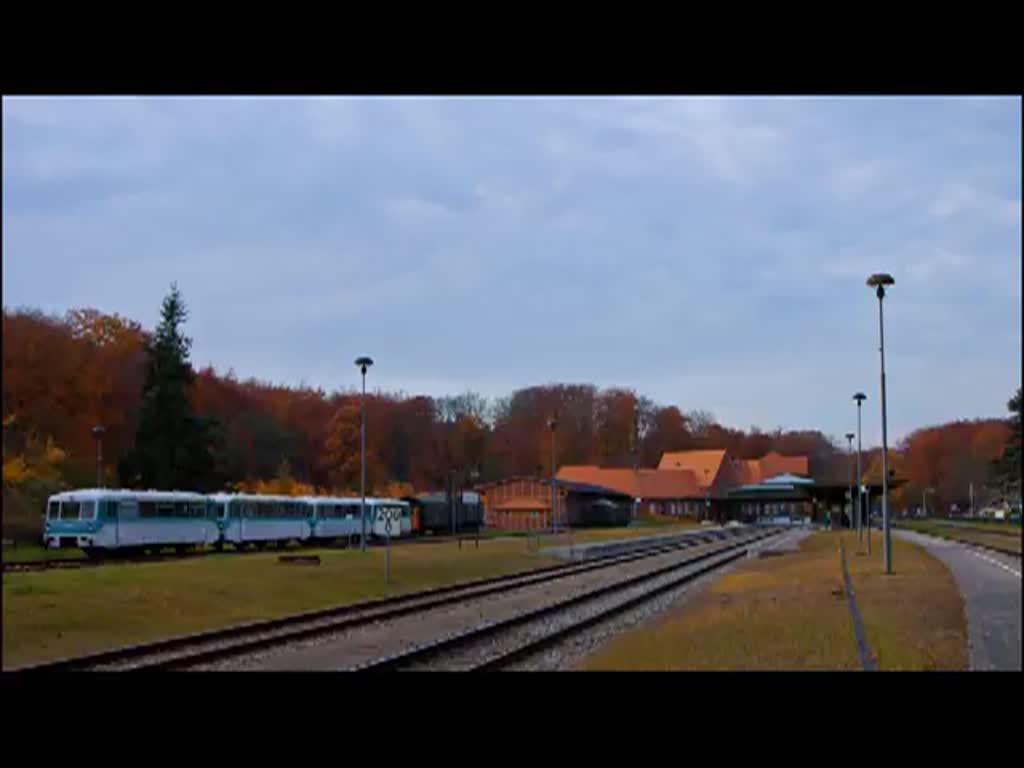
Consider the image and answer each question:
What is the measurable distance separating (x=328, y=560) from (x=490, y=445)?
23.3 metres

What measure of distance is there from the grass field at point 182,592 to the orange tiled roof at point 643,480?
5701 mm

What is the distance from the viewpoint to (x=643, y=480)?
11.3 m

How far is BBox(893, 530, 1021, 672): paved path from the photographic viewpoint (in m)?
11.9

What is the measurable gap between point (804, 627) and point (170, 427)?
945 centimetres

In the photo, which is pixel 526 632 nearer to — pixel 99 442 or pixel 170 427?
pixel 170 427

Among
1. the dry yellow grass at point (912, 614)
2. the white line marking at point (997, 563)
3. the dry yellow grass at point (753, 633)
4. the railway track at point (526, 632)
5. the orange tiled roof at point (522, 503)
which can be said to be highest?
the orange tiled roof at point (522, 503)

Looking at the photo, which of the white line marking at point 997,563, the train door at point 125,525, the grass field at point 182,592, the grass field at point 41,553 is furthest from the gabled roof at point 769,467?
the train door at point 125,525

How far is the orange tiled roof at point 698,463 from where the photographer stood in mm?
10695

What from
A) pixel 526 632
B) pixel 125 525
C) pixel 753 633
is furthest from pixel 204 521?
pixel 753 633

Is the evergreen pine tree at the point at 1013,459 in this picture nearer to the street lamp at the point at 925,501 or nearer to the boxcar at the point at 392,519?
the street lamp at the point at 925,501
